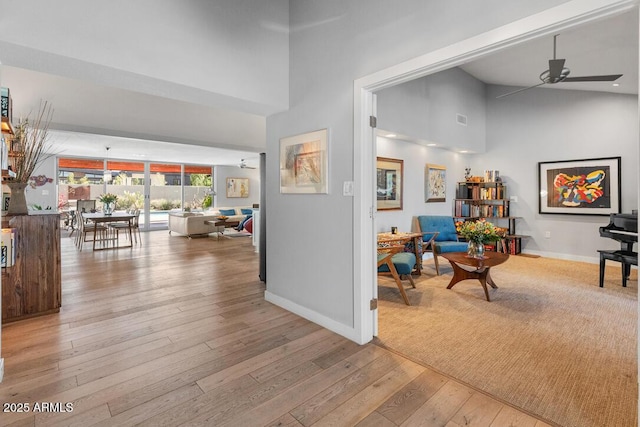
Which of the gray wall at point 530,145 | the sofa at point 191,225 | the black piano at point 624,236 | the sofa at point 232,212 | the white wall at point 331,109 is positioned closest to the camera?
the white wall at point 331,109

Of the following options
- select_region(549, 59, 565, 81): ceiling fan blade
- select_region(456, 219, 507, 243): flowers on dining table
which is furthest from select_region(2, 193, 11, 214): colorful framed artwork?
select_region(549, 59, 565, 81): ceiling fan blade

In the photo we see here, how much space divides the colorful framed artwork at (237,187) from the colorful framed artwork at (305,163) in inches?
393

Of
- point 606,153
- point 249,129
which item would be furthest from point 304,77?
point 606,153

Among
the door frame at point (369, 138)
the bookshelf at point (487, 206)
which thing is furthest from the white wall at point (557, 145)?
the door frame at point (369, 138)

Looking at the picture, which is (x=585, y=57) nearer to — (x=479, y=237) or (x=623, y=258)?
(x=623, y=258)

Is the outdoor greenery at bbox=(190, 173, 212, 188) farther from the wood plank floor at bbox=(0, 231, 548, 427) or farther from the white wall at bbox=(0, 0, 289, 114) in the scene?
the white wall at bbox=(0, 0, 289, 114)

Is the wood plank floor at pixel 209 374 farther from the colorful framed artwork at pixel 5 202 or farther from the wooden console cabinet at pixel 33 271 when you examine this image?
the colorful framed artwork at pixel 5 202

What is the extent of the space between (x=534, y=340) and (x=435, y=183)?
12.8 feet

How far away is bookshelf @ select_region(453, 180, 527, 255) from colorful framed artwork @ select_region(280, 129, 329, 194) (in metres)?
4.53

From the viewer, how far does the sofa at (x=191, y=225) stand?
8688mm

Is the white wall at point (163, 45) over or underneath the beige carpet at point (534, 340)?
over

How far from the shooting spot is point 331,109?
9.09 feet

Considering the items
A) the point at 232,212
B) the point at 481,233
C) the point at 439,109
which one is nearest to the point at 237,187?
the point at 232,212

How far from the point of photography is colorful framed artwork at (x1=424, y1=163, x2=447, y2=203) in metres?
6.00
